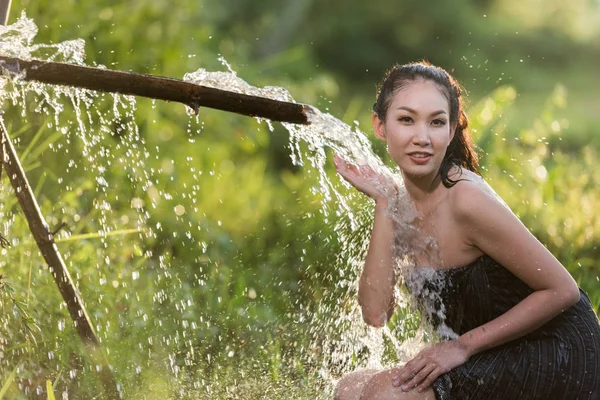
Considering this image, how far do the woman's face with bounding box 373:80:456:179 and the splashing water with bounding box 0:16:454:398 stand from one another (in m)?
0.20

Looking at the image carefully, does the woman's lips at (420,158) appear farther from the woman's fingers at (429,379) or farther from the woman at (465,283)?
the woman's fingers at (429,379)

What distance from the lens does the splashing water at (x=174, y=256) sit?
3.28 m

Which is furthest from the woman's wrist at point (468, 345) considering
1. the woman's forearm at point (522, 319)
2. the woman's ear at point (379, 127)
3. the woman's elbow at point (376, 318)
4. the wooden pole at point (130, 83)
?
the wooden pole at point (130, 83)

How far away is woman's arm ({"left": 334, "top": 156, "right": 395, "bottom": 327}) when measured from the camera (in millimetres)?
3170

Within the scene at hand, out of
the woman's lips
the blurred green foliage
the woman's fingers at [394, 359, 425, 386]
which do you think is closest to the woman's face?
the woman's lips

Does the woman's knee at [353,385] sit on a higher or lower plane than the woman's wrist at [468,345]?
higher

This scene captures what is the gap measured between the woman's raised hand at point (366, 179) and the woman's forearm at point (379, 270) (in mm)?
47

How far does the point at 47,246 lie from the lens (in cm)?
329

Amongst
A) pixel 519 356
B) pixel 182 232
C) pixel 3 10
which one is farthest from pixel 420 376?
pixel 182 232

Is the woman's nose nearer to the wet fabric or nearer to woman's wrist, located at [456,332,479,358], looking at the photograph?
the wet fabric

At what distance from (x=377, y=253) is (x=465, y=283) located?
0.30 meters

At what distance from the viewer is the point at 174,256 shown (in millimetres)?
5551

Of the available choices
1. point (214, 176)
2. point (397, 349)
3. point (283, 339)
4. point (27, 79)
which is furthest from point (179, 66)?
point (27, 79)

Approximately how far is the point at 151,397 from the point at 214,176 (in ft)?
9.86
